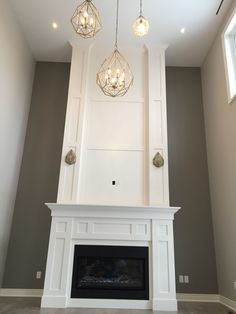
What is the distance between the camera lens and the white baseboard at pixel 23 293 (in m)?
4.63

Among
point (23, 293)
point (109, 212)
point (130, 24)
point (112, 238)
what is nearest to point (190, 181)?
point (109, 212)

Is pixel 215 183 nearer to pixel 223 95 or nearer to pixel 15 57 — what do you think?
pixel 223 95

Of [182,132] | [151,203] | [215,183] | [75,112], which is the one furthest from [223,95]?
[75,112]

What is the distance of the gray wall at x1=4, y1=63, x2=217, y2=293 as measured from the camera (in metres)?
4.81

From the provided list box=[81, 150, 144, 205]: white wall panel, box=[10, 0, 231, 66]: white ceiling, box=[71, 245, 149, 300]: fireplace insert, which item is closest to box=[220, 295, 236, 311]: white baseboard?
box=[71, 245, 149, 300]: fireplace insert

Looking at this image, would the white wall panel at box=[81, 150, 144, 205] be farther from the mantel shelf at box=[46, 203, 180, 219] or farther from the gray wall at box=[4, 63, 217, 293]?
the gray wall at box=[4, 63, 217, 293]

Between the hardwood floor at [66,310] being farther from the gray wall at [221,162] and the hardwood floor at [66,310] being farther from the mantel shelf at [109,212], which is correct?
the mantel shelf at [109,212]

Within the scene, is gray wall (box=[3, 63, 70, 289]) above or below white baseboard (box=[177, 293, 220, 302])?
above

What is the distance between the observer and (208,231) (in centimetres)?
500

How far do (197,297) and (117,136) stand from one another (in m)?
3.35

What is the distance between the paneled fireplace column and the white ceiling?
0.31 meters

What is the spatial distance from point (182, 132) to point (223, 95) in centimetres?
121

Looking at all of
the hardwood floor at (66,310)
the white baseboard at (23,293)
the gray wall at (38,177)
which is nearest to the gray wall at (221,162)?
the hardwood floor at (66,310)

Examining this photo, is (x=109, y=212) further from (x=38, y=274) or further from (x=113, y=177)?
(x=38, y=274)
